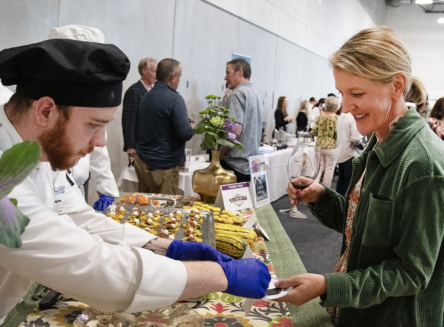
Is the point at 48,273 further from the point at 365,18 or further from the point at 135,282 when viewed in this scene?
the point at 365,18

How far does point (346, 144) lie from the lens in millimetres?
6004

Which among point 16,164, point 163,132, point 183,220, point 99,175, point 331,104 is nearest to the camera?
point 16,164

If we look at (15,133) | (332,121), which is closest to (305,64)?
(332,121)

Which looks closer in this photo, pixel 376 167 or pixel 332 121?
pixel 376 167

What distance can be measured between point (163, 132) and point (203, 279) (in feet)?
9.15

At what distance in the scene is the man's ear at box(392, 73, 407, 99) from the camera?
1189mm

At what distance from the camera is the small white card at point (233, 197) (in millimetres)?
2160

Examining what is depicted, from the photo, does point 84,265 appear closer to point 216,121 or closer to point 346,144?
point 216,121

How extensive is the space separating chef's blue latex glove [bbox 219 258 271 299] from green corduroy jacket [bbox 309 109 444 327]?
9.6 inches

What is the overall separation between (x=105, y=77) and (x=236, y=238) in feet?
2.77

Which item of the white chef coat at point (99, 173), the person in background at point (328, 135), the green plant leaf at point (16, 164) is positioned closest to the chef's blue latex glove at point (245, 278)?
the green plant leaf at point (16, 164)

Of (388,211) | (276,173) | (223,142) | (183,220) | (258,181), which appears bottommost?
(276,173)

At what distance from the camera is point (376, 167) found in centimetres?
122

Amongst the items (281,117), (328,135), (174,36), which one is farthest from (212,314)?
(281,117)
